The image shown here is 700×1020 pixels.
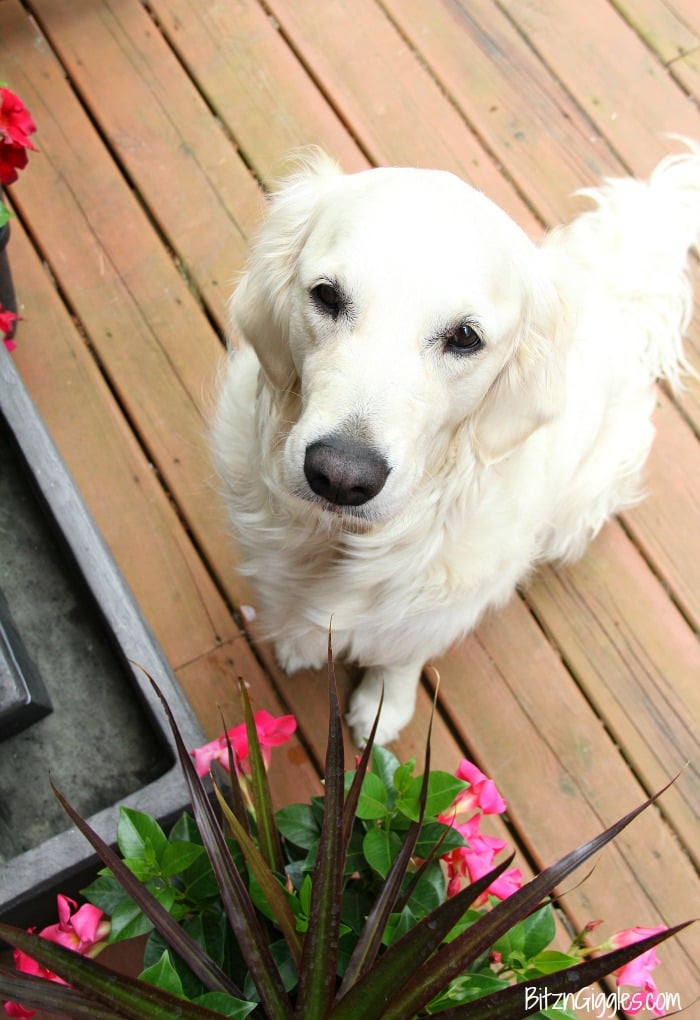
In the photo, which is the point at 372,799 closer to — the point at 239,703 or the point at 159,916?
the point at 159,916

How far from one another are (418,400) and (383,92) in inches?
62.9

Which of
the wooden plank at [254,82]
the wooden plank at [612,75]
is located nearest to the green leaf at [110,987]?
the wooden plank at [254,82]

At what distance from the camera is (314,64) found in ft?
7.69

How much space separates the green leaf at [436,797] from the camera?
1.01 metres

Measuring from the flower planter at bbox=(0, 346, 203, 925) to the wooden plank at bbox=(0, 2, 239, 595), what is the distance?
1.46ft

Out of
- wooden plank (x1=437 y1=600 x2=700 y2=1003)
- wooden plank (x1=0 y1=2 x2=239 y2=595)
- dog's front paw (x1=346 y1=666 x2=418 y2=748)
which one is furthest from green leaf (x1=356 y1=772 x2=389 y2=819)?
wooden plank (x1=0 y1=2 x2=239 y2=595)

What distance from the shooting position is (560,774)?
183 centimetres

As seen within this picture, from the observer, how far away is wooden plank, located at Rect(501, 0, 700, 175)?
2322mm

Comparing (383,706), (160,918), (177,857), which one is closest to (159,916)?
(160,918)

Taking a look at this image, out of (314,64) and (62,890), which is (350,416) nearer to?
(62,890)

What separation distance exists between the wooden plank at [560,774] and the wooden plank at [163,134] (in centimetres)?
106

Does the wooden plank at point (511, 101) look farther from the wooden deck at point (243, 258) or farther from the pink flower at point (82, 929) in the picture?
the pink flower at point (82, 929)

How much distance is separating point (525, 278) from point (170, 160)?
4.56 feet

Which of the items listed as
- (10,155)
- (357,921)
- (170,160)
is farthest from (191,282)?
(357,921)
